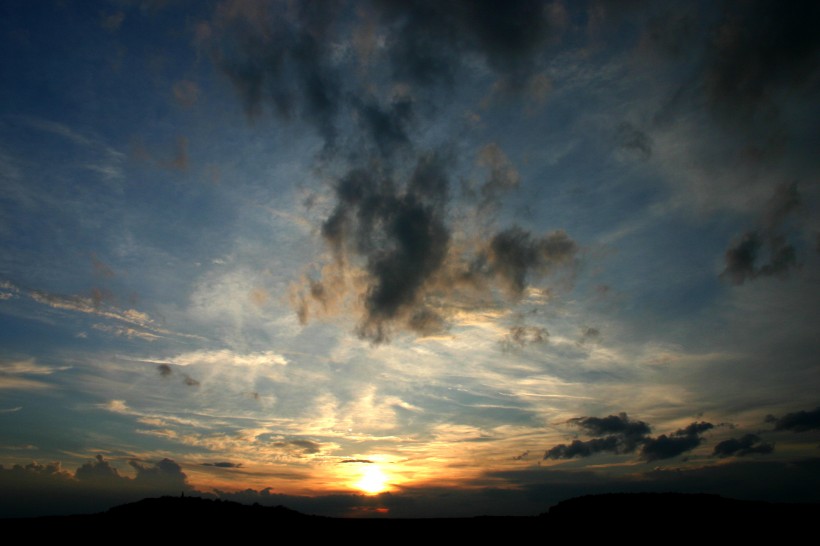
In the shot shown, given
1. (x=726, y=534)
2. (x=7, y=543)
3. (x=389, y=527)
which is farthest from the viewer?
(x=389, y=527)

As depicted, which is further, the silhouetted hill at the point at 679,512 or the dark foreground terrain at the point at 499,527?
the silhouetted hill at the point at 679,512

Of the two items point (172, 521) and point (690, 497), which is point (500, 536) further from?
point (172, 521)

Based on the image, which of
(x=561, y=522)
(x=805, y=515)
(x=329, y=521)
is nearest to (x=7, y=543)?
(x=329, y=521)

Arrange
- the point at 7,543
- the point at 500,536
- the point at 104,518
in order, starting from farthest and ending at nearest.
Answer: the point at 500,536 → the point at 104,518 → the point at 7,543

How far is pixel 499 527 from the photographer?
7962 cm

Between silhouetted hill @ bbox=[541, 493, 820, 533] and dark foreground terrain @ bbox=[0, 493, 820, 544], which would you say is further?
silhouetted hill @ bbox=[541, 493, 820, 533]

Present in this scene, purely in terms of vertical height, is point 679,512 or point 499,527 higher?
point 679,512

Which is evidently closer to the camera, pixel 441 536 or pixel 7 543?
pixel 7 543

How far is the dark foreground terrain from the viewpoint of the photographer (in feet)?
197

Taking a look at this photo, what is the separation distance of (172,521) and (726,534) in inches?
2994

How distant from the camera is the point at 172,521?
62.5m

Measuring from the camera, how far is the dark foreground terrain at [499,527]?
6009 cm

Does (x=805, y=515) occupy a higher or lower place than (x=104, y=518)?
lower

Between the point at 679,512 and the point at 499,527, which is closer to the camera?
the point at 679,512
